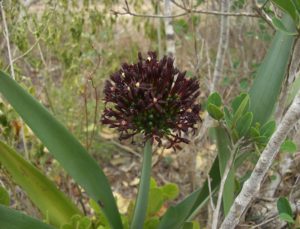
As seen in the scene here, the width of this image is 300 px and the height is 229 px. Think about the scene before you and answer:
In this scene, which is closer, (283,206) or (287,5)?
(287,5)

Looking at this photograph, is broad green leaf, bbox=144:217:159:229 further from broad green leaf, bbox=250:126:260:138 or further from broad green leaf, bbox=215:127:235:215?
broad green leaf, bbox=250:126:260:138

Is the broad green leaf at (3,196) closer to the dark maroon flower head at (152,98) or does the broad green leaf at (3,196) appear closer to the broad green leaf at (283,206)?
the dark maroon flower head at (152,98)

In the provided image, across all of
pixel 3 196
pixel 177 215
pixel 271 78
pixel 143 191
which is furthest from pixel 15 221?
pixel 271 78

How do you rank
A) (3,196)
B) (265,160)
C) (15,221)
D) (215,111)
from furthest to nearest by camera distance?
(3,196) → (15,221) → (215,111) → (265,160)

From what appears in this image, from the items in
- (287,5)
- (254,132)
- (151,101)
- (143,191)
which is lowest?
(143,191)

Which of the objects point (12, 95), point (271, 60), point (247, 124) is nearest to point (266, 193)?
point (271, 60)

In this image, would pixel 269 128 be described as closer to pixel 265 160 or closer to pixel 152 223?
pixel 265 160

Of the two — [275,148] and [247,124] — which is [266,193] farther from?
[275,148]
